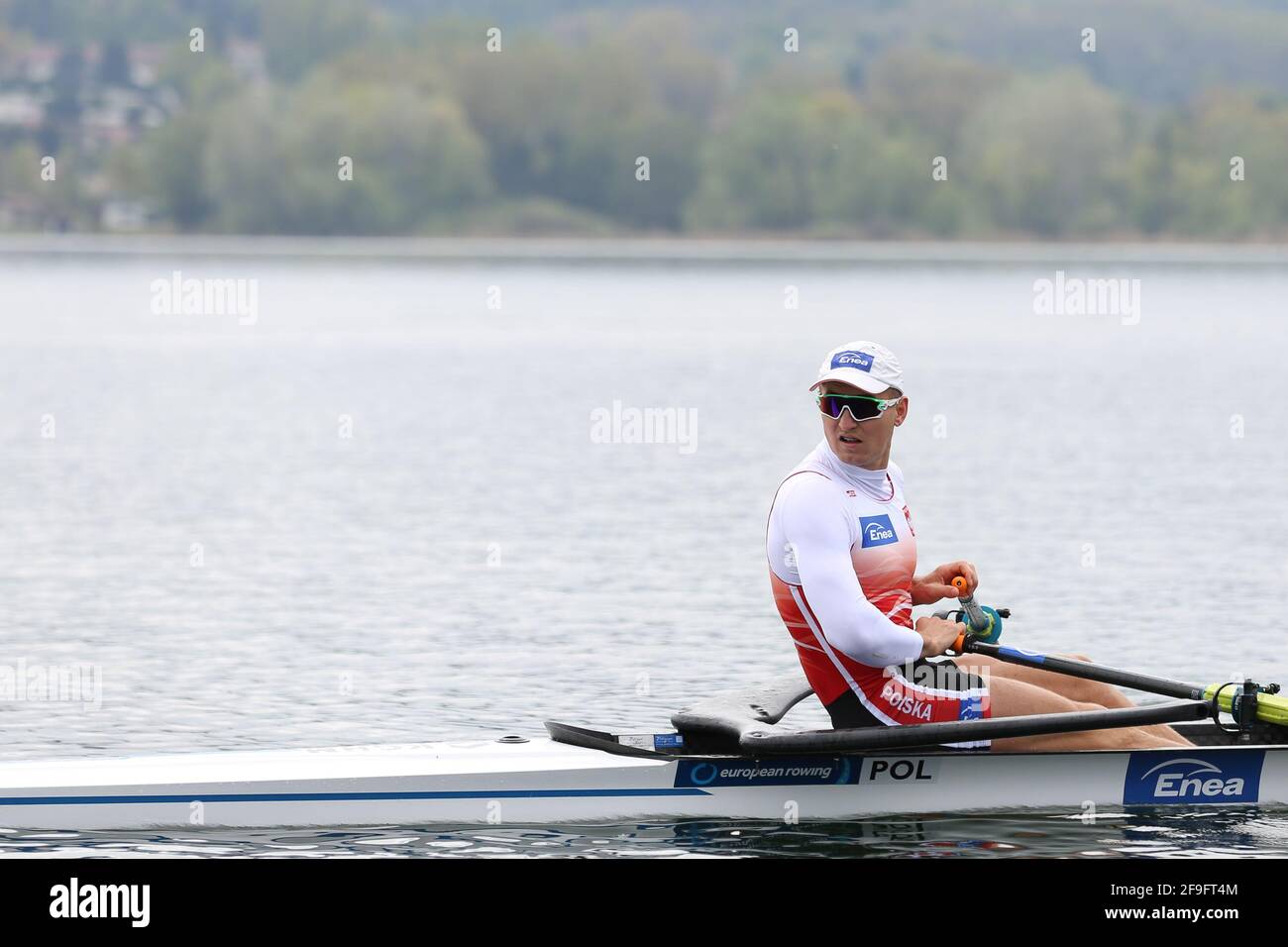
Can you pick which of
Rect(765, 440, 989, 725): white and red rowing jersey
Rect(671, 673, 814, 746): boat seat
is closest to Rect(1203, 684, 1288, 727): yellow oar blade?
Rect(765, 440, 989, 725): white and red rowing jersey

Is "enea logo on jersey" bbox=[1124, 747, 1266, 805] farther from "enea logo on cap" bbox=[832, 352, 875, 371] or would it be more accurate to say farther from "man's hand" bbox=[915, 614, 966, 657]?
"enea logo on cap" bbox=[832, 352, 875, 371]

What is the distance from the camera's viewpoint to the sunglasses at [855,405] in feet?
31.4

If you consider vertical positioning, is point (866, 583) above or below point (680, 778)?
above

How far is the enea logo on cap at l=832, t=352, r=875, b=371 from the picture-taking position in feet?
31.3

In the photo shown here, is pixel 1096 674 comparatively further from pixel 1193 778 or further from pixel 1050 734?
pixel 1193 778

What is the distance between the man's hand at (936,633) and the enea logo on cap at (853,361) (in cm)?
120

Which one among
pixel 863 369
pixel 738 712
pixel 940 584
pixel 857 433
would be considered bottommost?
pixel 738 712

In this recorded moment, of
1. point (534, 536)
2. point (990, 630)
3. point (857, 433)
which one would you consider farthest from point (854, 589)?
point (534, 536)

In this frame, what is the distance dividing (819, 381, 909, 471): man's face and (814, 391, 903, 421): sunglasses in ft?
0.05

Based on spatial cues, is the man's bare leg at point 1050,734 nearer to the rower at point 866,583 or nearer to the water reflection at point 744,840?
the rower at point 866,583

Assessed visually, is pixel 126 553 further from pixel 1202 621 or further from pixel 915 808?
pixel 915 808

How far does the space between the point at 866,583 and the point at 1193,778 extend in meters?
2.01

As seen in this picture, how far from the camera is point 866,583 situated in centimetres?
973

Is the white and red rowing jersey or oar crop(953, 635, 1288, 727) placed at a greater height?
the white and red rowing jersey
